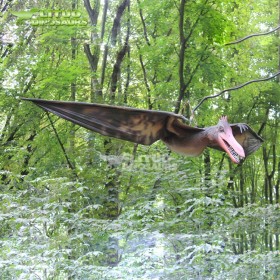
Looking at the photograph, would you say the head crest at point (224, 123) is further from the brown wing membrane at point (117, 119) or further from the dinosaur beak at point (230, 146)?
the brown wing membrane at point (117, 119)

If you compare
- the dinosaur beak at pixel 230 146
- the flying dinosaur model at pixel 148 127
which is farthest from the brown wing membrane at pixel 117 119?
the dinosaur beak at pixel 230 146

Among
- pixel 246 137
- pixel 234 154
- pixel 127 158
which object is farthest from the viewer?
pixel 127 158

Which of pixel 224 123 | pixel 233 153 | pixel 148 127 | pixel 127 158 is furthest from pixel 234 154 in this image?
pixel 127 158

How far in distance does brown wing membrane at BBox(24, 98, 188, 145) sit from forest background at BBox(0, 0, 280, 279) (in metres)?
1.56

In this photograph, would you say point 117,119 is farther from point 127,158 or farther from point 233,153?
point 127,158

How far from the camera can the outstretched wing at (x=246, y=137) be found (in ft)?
4.35

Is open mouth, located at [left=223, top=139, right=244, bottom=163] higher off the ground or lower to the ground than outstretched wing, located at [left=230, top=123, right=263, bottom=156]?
lower

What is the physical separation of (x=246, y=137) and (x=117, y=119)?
1.36ft

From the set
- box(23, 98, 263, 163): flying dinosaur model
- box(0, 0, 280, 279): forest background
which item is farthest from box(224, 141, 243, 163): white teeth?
box(0, 0, 280, 279): forest background

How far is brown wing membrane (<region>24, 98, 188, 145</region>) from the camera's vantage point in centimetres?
111

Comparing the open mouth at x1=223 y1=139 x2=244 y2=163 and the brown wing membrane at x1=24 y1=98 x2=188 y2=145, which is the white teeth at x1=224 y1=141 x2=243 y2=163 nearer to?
the open mouth at x1=223 y1=139 x2=244 y2=163

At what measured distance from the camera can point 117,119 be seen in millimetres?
1162

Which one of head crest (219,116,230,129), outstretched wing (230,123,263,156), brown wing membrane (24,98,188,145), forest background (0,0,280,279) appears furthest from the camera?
forest background (0,0,280,279)

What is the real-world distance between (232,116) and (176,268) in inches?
150
